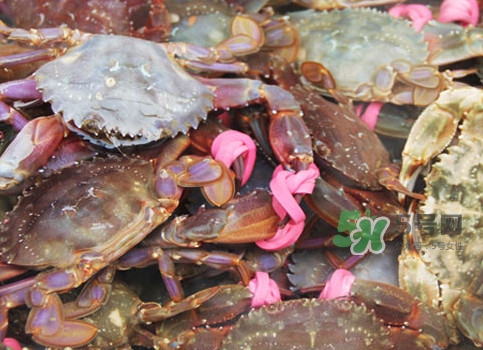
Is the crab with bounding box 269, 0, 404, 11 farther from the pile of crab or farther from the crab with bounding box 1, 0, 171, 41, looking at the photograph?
the crab with bounding box 1, 0, 171, 41

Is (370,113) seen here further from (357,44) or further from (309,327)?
(309,327)

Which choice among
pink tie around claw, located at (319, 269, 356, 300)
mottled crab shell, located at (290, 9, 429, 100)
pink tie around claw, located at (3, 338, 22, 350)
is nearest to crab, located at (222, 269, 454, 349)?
pink tie around claw, located at (319, 269, 356, 300)

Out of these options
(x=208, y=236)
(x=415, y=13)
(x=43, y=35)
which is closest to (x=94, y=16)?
(x=43, y=35)

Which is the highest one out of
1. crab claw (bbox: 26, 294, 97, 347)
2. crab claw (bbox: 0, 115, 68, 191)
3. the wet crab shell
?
crab claw (bbox: 0, 115, 68, 191)

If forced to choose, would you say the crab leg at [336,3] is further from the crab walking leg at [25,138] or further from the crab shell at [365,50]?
the crab walking leg at [25,138]

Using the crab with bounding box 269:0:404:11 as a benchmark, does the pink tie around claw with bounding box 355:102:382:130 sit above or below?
below

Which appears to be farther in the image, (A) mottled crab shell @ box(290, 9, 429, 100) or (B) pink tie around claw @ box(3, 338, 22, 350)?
(A) mottled crab shell @ box(290, 9, 429, 100)
